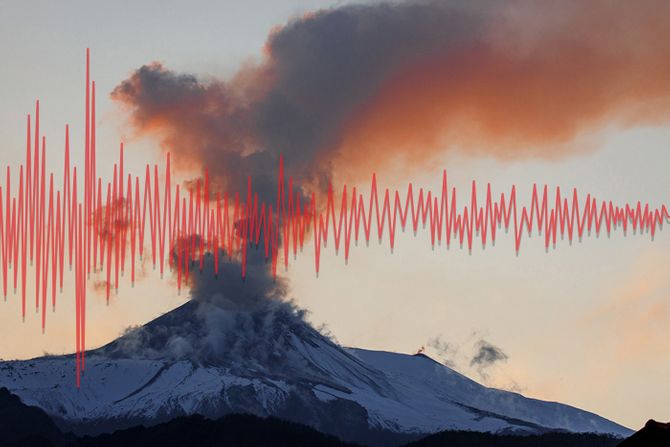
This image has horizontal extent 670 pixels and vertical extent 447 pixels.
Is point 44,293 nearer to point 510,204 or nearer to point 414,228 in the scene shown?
point 414,228

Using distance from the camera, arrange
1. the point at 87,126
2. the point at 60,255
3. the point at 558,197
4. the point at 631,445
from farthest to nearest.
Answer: the point at 558,197 → the point at 60,255 → the point at 87,126 → the point at 631,445

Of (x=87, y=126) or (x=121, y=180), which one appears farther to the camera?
(x=121, y=180)

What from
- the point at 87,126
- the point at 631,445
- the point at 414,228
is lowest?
the point at 631,445

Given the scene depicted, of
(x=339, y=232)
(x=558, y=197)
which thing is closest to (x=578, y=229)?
(x=558, y=197)

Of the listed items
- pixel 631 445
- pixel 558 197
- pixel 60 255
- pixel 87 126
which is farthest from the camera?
pixel 558 197

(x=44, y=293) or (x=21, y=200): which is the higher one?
(x=21, y=200)

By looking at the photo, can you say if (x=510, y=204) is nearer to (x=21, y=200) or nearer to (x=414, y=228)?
(x=414, y=228)

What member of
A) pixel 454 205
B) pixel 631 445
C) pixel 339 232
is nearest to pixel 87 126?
pixel 339 232

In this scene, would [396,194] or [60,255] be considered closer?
[60,255]

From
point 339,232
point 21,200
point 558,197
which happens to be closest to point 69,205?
point 21,200
